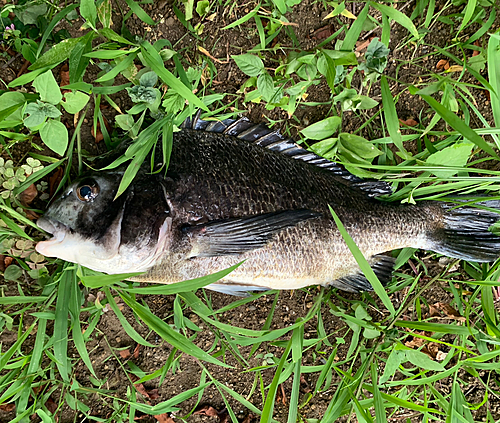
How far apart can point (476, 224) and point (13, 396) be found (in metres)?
2.96

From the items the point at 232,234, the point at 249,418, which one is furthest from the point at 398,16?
the point at 249,418

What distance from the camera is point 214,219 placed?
1.82 meters

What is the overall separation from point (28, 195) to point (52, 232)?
41 cm

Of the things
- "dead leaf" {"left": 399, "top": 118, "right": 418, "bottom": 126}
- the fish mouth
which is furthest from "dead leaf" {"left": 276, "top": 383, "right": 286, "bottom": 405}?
"dead leaf" {"left": 399, "top": 118, "right": 418, "bottom": 126}

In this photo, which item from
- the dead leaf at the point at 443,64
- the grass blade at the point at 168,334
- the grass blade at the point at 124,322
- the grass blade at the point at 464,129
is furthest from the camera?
the dead leaf at the point at 443,64

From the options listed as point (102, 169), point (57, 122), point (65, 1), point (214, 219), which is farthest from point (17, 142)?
point (214, 219)

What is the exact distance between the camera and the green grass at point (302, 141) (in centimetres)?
176

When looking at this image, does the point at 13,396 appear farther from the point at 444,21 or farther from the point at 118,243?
the point at 444,21

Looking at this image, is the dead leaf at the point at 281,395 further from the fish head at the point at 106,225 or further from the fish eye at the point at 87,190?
the fish eye at the point at 87,190

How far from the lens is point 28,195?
1.92m

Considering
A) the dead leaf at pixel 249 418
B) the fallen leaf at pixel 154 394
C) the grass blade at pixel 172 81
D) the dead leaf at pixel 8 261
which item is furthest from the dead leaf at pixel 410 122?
the dead leaf at pixel 8 261

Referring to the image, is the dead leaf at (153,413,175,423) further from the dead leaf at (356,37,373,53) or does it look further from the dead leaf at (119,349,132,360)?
the dead leaf at (356,37,373,53)

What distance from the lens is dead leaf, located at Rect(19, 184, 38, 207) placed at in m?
1.91

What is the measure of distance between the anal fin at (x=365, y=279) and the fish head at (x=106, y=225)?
1118 mm
